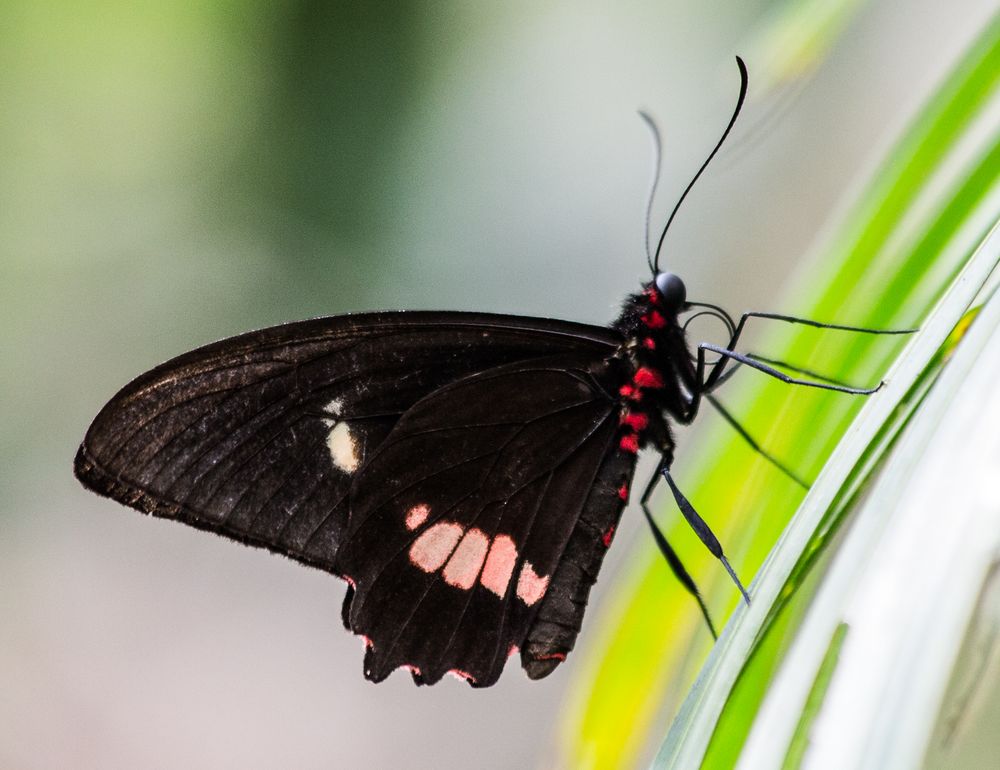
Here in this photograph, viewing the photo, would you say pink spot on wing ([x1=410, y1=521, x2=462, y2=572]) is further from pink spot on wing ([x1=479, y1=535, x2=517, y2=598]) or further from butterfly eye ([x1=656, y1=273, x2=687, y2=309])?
butterfly eye ([x1=656, y1=273, x2=687, y2=309])

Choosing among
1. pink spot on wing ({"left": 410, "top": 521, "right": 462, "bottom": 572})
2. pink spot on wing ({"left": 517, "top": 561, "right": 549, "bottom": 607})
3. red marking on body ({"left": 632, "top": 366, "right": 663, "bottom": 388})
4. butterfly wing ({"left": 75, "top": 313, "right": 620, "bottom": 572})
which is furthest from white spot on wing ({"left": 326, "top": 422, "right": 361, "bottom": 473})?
red marking on body ({"left": 632, "top": 366, "right": 663, "bottom": 388})

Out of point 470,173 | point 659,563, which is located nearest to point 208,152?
point 470,173

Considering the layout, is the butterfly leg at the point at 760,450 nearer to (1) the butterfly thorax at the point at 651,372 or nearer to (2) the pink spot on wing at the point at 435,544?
(1) the butterfly thorax at the point at 651,372

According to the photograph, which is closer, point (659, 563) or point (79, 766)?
point (659, 563)

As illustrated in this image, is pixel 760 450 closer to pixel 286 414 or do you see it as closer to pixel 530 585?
pixel 530 585

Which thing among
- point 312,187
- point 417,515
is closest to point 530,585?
point 417,515

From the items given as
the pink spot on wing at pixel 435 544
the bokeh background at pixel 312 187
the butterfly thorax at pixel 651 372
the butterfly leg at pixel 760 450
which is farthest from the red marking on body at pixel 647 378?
the bokeh background at pixel 312 187

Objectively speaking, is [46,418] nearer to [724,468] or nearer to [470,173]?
[470,173]

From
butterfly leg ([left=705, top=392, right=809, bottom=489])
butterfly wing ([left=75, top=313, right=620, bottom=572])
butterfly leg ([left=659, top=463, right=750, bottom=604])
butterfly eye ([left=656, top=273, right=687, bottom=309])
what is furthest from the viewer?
butterfly eye ([left=656, top=273, right=687, bottom=309])
